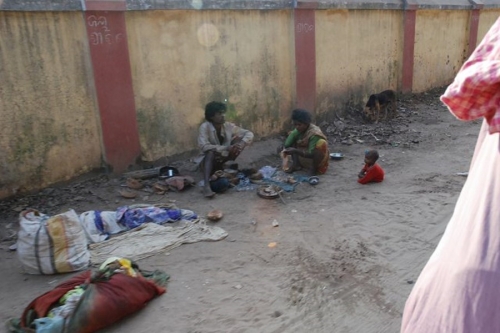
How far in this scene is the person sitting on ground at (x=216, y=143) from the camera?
5715 millimetres

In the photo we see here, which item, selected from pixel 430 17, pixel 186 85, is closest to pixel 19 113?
pixel 186 85

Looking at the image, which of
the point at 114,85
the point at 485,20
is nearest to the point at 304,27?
the point at 114,85

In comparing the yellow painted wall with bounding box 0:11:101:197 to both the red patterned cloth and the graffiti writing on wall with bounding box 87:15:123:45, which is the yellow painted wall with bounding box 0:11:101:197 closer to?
the graffiti writing on wall with bounding box 87:15:123:45

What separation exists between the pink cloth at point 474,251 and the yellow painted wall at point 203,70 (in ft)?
17.8

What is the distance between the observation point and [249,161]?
7105mm

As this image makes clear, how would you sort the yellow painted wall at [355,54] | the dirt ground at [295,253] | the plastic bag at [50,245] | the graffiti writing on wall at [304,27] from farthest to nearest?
the yellow painted wall at [355,54] → the graffiti writing on wall at [304,27] → the plastic bag at [50,245] → the dirt ground at [295,253]

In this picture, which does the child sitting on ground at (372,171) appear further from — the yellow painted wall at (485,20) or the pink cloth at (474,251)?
the yellow painted wall at (485,20)

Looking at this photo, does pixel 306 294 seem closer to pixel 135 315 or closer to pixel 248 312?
pixel 248 312

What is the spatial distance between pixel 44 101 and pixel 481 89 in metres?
5.28

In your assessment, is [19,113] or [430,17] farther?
[430,17]

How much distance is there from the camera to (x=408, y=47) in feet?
37.8

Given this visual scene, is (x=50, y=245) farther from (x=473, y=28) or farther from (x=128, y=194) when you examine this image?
(x=473, y=28)

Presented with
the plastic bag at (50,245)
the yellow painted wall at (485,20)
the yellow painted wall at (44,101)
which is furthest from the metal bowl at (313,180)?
the yellow painted wall at (485,20)

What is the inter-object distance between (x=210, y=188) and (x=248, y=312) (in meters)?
2.68
